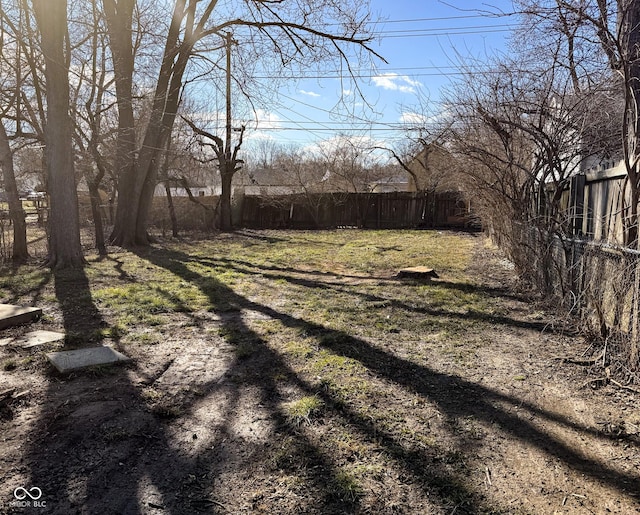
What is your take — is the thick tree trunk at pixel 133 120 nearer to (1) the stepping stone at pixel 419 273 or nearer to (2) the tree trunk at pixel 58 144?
(2) the tree trunk at pixel 58 144

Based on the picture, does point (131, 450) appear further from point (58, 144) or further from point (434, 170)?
point (434, 170)

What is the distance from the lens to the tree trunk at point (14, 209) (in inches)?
383

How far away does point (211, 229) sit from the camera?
1895 cm

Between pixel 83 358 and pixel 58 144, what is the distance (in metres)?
5.86

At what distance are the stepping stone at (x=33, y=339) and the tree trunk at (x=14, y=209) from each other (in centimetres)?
626

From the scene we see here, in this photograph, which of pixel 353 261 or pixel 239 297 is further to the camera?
pixel 353 261

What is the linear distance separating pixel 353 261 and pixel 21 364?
23.6 feet

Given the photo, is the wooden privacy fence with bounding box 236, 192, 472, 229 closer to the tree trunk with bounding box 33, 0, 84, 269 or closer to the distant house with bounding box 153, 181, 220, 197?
the distant house with bounding box 153, 181, 220, 197

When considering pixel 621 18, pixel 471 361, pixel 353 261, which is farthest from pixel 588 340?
pixel 353 261

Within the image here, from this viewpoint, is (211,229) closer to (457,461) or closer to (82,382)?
(82,382)

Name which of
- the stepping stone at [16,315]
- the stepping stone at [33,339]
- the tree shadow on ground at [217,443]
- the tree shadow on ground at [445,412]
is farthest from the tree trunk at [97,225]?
the tree shadow on ground at [217,443]

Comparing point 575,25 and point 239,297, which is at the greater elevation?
point 575,25

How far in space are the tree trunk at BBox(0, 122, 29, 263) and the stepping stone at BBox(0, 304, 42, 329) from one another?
17.7 feet

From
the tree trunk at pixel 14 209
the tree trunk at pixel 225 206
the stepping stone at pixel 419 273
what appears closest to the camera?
the stepping stone at pixel 419 273
